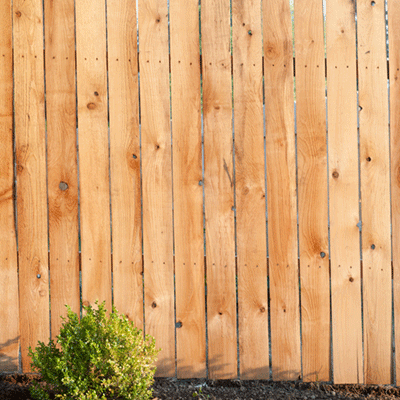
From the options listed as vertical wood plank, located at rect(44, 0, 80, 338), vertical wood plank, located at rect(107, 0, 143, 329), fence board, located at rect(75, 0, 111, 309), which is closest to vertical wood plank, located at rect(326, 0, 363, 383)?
vertical wood plank, located at rect(107, 0, 143, 329)

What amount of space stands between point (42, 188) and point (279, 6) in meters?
1.69

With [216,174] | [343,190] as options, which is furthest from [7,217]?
[343,190]

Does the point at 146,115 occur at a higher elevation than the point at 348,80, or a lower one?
A: lower

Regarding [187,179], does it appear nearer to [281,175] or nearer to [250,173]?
[250,173]

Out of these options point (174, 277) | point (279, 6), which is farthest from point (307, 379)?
point (279, 6)

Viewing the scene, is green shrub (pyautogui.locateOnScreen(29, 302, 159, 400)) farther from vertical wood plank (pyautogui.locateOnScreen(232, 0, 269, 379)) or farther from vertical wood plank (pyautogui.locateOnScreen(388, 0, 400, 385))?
vertical wood plank (pyautogui.locateOnScreen(388, 0, 400, 385))

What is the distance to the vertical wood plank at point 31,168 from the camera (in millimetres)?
2316

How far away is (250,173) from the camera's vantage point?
2.28 metres

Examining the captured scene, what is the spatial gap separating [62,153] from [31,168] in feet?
0.66

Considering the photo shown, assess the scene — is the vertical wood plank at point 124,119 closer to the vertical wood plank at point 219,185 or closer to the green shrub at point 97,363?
the vertical wood plank at point 219,185

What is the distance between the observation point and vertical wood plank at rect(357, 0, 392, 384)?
2256mm

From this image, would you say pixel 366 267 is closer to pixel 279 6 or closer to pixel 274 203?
pixel 274 203

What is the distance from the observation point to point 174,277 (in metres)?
2.31

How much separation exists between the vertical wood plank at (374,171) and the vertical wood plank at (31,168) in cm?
182
